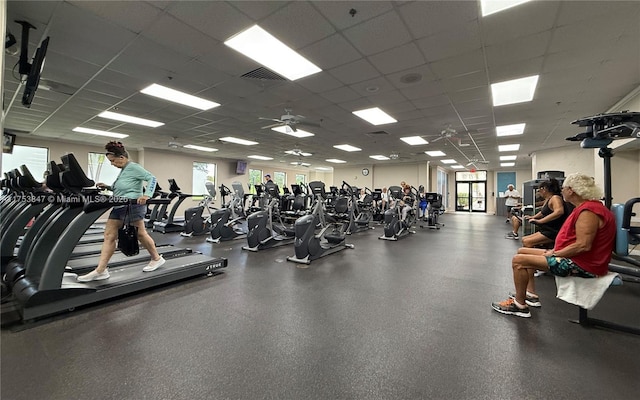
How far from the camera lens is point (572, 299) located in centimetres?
210

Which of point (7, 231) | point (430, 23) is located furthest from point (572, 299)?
point (7, 231)

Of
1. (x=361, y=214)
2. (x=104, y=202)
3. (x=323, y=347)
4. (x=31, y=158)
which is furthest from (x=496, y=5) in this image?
(x=31, y=158)

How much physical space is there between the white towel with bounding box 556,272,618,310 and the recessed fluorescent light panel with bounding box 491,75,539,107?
3620 millimetres

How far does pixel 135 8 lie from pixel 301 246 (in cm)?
352

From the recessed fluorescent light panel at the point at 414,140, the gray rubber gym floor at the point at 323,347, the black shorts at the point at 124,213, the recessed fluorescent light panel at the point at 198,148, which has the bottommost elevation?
the gray rubber gym floor at the point at 323,347

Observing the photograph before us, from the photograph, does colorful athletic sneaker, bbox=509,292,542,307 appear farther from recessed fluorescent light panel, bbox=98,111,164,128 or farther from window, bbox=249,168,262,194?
window, bbox=249,168,262,194

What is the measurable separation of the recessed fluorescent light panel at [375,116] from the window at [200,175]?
360 inches

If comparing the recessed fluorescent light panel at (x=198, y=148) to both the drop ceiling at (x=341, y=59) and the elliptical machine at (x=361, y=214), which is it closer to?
the drop ceiling at (x=341, y=59)

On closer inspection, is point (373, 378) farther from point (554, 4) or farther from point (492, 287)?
point (554, 4)

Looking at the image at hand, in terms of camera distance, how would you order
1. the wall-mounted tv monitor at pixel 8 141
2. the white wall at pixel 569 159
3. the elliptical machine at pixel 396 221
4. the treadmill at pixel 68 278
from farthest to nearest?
the white wall at pixel 569 159 → the wall-mounted tv monitor at pixel 8 141 → the elliptical machine at pixel 396 221 → the treadmill at pixel 68 278

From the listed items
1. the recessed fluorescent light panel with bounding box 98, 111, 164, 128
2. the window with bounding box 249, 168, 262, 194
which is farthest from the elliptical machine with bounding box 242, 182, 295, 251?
the window with bounding box 249, 168, 262, 194

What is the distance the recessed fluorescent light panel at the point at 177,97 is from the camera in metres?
4.99

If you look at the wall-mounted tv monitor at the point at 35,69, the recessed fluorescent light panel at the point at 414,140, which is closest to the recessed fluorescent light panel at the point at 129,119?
the wall-mounted tv monitor at the point at 35,69

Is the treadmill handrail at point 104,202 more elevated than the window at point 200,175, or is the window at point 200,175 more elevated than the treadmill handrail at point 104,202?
the window at point 200,175
